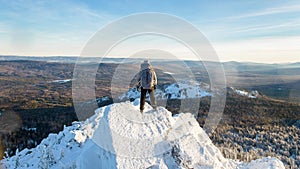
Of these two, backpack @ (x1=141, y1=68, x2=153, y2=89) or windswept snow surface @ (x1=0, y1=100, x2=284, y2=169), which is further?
backpack @ (x1=141, y1=68, x2=153, y2=89)

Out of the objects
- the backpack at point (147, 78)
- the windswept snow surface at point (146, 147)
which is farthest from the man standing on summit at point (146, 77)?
the windswept snow surface at point (146, 147)

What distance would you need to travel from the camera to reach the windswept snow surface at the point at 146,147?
10.2 metres

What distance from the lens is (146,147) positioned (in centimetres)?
1049

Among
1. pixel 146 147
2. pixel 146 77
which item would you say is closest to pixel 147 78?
pixel 146 77

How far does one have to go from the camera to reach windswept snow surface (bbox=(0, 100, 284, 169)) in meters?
10.2

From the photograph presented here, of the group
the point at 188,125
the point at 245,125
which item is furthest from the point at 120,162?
the point at 245,125

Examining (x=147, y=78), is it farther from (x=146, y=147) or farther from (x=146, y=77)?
(x=146, y=147)

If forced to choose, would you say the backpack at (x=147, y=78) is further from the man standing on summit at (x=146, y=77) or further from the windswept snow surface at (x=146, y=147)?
the windswept snow surface at (x=146, y=147)

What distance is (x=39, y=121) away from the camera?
49.6 m

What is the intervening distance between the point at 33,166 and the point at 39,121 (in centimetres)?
3772

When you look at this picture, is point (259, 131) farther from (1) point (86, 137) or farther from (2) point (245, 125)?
(1) point (86, 137)

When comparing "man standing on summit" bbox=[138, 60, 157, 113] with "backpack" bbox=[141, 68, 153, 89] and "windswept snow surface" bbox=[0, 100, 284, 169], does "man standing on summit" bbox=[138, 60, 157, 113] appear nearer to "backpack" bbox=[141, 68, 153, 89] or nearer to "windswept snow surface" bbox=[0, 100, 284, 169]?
"backpack" bbox=[141, 68, 153, 89]

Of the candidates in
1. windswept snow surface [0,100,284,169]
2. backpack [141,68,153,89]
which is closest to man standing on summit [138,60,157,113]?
backpack [141,68,153,89]

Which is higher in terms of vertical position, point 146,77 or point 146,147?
point 146,77
